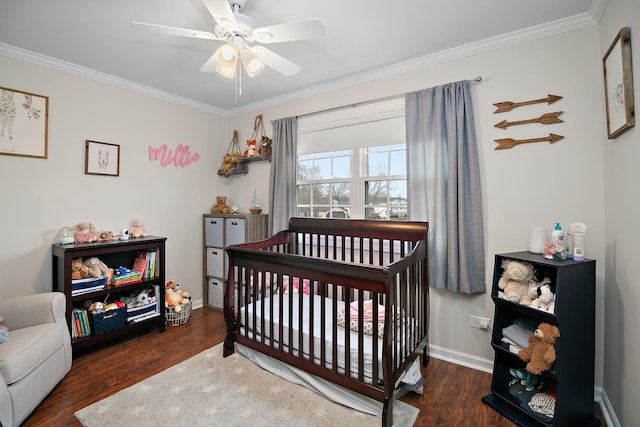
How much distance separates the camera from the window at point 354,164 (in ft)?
8.39

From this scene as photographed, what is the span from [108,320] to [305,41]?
9.22 ft

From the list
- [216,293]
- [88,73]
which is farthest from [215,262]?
[88,73]

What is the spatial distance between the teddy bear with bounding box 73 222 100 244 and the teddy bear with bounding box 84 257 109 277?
0.17 m

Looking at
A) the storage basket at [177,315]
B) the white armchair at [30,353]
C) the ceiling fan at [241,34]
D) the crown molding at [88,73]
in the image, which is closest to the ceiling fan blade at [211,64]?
the ceiling fan at [241,34]

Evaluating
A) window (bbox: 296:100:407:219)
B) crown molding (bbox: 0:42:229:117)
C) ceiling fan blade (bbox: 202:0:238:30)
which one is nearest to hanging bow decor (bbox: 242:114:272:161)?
window (bbox: 296:100:407:219)

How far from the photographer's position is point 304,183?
3.18m

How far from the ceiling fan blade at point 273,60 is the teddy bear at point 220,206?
6.73 ft

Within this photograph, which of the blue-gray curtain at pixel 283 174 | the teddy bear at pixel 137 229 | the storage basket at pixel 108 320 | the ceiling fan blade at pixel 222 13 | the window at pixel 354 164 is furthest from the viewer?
the blue-gray curtain at pixel 283 174

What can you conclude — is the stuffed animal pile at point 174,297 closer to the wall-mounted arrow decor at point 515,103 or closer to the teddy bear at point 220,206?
the teddy bear at point 220,206

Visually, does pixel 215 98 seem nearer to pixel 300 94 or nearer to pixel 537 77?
pixel 300 94

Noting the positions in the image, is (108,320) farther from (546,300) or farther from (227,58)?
(546,300)

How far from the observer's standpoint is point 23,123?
229 centimetres

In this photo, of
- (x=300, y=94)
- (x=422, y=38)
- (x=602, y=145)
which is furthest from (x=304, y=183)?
(x=602, y=145)

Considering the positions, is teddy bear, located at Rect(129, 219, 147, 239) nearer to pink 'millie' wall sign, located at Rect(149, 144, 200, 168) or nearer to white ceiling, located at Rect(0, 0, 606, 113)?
pink 'millie' wall sign, located at Rect(149, 144, 200, 168)
